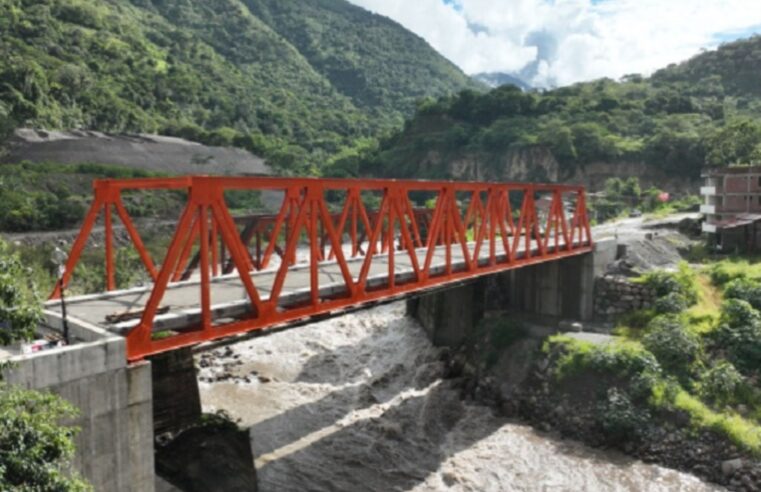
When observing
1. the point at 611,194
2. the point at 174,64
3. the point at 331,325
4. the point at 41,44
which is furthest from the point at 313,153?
the point at 331,325

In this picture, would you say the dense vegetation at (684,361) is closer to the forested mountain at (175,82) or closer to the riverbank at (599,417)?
the riverbank at (599,417)

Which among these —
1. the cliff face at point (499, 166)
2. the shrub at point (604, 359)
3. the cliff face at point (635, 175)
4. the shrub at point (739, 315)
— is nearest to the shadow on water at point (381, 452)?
the shrub at point (604, 359)

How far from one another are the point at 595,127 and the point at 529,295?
59927 millimetres

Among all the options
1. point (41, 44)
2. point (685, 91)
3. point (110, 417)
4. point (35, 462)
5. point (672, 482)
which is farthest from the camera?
point (685, 91)

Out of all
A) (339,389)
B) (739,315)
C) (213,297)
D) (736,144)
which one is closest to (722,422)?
(739,315)

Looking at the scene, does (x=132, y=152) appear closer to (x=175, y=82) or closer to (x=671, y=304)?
(x=175, y=82)

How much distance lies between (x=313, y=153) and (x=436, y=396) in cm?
10440

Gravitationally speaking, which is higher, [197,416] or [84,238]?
[84,238]

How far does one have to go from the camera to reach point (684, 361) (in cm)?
2362

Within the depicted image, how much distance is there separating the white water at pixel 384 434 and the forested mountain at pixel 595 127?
153ft

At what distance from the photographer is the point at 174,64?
13638 centimetres

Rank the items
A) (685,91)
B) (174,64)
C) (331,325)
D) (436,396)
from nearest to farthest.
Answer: (436,396)
(331,325)
(685,91)
(174,64)

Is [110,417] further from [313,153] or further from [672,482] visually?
[313,153]

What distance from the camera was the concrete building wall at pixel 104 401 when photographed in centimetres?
998
